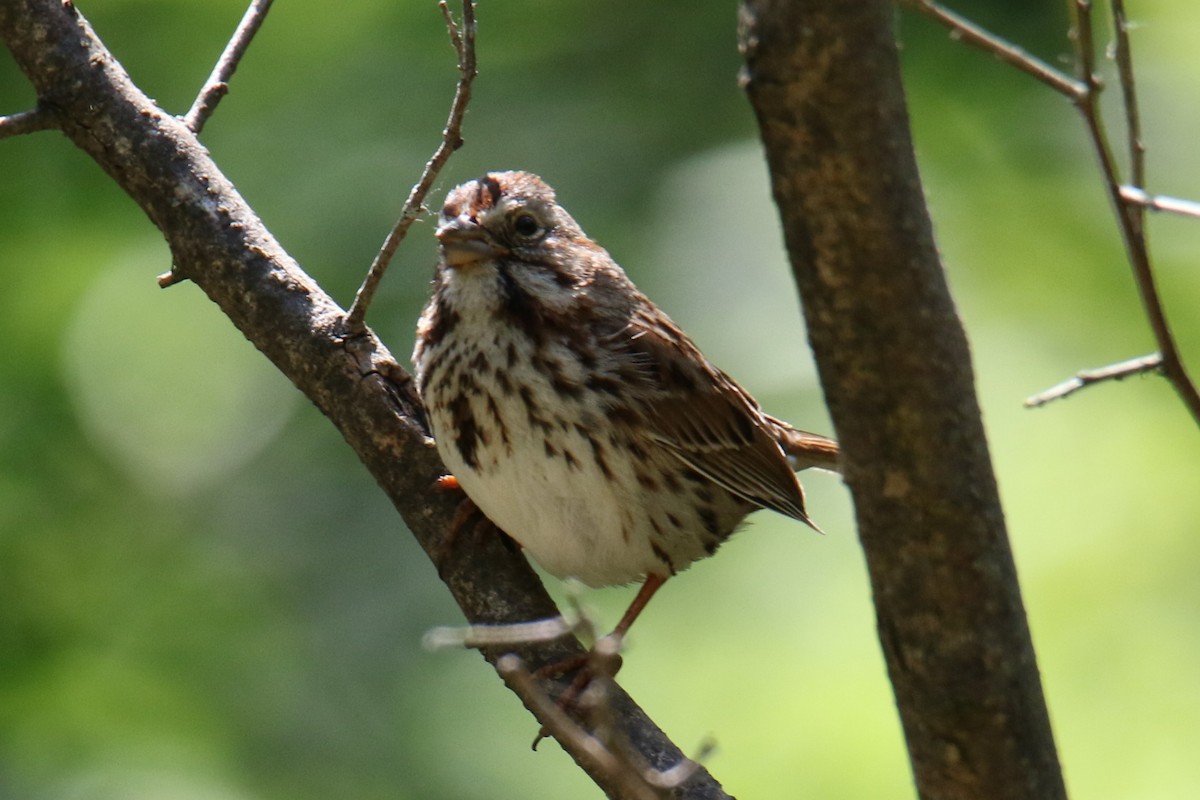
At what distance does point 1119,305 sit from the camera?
494 cm

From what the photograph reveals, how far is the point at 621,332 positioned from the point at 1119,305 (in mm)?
2092

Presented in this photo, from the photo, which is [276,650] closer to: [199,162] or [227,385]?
[227,385]

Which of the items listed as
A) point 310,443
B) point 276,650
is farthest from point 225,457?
point 276,650

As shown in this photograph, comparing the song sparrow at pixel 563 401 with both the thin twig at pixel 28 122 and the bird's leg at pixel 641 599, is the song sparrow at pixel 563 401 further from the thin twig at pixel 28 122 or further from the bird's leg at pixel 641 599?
the thin twig at pixel 28 122

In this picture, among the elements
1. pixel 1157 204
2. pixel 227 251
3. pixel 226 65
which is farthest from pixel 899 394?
pixel 226 65

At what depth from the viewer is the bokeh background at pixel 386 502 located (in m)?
4.59

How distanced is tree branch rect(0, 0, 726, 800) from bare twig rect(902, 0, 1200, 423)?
60.6 inches

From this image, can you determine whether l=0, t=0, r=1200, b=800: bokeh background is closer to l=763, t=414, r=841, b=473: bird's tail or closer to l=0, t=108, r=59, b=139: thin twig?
l=763, t=414, r=841, b=473: bird's tail

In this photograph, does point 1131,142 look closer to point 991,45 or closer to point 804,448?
point 991,45

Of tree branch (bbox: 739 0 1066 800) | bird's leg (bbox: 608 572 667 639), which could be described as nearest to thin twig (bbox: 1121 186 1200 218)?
tree branch (bbox: 739 0 1066 800)

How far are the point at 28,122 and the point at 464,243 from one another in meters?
0.96

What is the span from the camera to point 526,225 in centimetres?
360

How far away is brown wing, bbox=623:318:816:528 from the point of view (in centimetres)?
369

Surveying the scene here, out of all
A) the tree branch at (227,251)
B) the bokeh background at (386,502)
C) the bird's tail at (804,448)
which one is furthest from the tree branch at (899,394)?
the bokeh background at (386,502)
